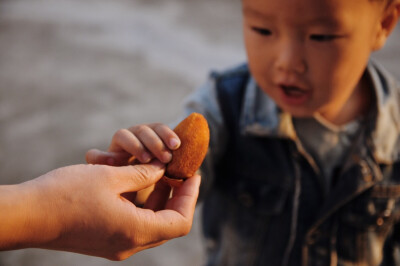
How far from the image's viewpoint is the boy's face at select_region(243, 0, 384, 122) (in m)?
0.44

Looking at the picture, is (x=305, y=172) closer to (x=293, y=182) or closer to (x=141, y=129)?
(x=293, y=182)

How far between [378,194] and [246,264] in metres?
0.22

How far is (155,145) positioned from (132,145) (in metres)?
0.03

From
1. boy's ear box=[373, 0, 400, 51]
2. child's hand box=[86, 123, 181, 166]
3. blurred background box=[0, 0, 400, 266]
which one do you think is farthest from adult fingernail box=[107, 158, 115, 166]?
blurred background box=[0, 0, 400, 266]

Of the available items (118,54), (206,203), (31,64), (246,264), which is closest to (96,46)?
(118,54)

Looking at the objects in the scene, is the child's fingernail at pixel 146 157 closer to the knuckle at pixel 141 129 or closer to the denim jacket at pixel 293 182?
the knuckle at pixel 141 129

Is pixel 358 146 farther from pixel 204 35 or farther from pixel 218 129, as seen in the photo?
pixel 204 35

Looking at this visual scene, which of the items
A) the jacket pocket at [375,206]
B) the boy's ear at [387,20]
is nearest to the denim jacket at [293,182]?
the jacket pocket at [375,206]

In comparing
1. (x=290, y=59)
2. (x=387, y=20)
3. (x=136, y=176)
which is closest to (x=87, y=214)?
(x=136, y=176)

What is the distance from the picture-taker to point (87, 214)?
35cm

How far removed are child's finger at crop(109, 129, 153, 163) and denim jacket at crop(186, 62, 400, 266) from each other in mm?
172

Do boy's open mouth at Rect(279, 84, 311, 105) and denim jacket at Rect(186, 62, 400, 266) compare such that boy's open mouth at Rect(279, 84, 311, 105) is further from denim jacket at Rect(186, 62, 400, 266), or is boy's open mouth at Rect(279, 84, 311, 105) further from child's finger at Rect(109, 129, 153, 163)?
child's finger at Rect(109, 129, 153, 163)

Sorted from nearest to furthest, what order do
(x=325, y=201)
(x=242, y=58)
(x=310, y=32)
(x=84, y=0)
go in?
(x=310, y=32)
(x=325, y=201)
(x=242, y=58)
(x=84, y=0)

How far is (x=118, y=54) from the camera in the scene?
1619mm
